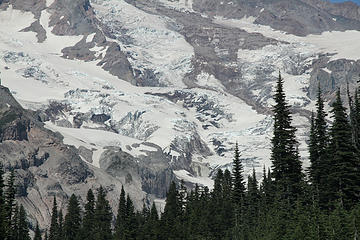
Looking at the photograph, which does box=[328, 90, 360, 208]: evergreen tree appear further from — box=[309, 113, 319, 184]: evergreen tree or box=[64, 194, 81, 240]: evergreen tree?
box=[64, 194, 81, 240]: evergreen tree

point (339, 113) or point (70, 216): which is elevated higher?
point (339, 113)

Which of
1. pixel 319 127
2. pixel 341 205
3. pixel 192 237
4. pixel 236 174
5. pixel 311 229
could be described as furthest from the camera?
pixel 192 237

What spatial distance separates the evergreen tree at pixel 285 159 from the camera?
311 feet

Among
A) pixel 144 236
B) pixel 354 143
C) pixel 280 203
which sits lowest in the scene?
pixel 144 236

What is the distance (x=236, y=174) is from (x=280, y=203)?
1006 inches

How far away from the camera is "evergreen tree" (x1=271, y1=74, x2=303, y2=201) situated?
311ft

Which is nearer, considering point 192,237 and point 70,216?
point 192,237

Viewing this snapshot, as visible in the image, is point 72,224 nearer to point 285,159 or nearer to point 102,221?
point 102,221

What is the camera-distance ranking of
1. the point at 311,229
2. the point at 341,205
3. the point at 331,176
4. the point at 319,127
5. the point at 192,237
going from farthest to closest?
the point at 192,237, the point at 319,127, the point at 331,176, the point at 341,205, the point at 311,229

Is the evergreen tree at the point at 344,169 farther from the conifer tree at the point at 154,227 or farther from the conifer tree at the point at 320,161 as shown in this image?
the conifer tree at the point at 154,227

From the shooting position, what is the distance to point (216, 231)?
136000mm

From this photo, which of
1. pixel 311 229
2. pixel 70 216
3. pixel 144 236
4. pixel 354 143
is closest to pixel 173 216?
pixel 144 236

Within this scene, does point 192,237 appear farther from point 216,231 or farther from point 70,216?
point 70,216

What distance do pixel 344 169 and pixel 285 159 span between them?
828 centimetres
